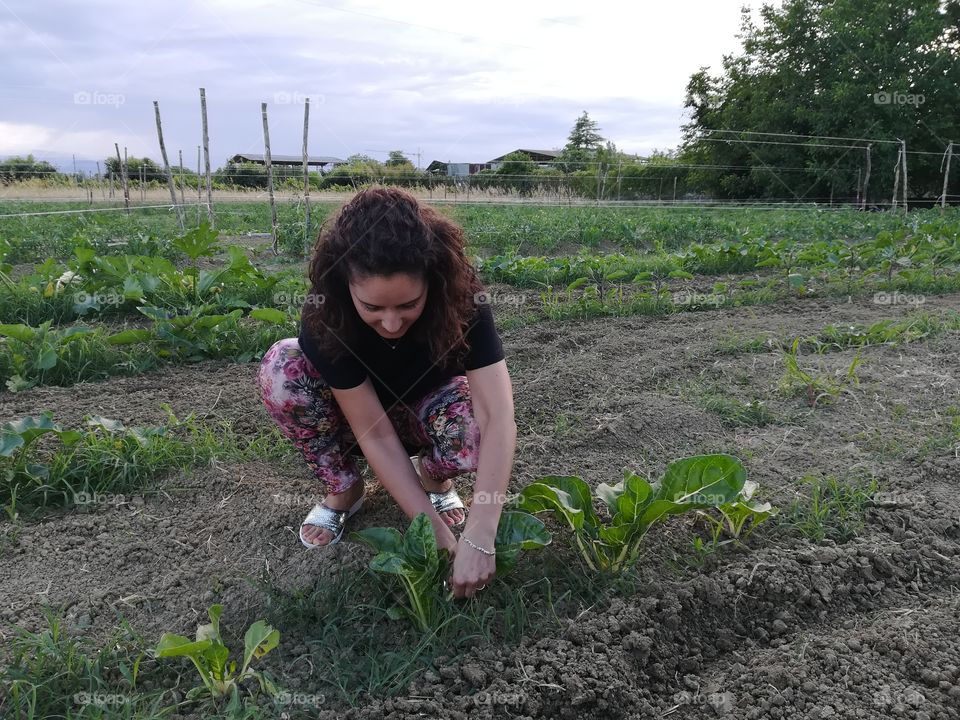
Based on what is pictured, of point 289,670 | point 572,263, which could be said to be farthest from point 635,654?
point 572,263

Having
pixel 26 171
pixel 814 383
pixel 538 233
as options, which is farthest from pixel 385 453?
pixel 26 171

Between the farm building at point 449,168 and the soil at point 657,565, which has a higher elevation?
the farm building at point 449,168

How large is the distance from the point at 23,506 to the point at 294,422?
3.30ft

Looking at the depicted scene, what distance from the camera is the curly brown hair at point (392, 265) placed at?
5.31 feet

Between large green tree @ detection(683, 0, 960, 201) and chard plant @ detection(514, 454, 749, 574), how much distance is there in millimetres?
19989

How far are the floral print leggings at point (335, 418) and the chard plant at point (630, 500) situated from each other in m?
0.29

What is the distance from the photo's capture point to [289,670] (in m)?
1.66

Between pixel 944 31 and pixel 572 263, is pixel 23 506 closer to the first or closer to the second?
pixel 572 263

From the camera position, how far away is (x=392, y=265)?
1.61 metres

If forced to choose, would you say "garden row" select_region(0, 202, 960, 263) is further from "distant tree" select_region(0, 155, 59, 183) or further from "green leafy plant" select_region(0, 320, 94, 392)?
"distant tree" select_region(0, 155, 59, 183)

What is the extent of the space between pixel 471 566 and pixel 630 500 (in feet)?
1.52

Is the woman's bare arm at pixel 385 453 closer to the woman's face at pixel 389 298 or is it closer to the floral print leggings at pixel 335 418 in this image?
the floral print leggings at pixel 335 418

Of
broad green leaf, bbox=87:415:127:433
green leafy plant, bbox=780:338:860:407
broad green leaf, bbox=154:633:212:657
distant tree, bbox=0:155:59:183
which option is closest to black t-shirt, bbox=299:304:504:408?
broad green leaf, bbox=154:633:212:657

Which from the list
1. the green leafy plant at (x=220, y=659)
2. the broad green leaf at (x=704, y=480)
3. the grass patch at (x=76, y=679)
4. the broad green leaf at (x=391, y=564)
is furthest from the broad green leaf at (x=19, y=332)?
the broad green leaf at (x=704, y=480)
